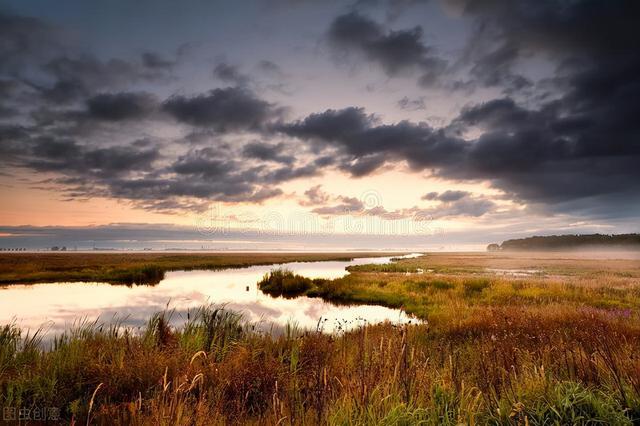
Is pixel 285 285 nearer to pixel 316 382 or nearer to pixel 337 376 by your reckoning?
pixel 337 376

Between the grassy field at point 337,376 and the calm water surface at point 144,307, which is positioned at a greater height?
the grassy field at point 337,376

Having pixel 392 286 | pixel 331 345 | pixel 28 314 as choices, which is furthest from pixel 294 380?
pixel 392 286

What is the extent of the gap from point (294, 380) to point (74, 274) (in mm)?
51047

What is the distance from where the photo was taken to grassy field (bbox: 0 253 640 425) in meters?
4.43

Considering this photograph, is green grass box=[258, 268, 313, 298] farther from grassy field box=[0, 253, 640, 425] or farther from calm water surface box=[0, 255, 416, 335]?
grassy field box=[0, 253, 640, 425]

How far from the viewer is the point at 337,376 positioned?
23.0ft

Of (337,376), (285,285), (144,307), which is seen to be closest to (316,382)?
(337,376)

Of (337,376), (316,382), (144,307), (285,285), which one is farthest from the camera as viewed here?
(285,285)

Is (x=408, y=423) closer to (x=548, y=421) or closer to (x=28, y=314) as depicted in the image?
(x=548, y=421)

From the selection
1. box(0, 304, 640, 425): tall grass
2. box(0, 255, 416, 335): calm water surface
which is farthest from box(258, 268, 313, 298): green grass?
box(0, 304, 640, 425): tall grass

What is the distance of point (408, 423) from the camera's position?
443 cm

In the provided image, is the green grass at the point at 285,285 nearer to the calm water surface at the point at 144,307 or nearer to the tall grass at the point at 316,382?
the calm water surface at the point at 144,307

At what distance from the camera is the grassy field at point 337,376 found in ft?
14.5

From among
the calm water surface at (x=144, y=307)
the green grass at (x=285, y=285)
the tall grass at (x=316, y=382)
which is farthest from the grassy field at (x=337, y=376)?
the green grass at (x=285, y=285)
